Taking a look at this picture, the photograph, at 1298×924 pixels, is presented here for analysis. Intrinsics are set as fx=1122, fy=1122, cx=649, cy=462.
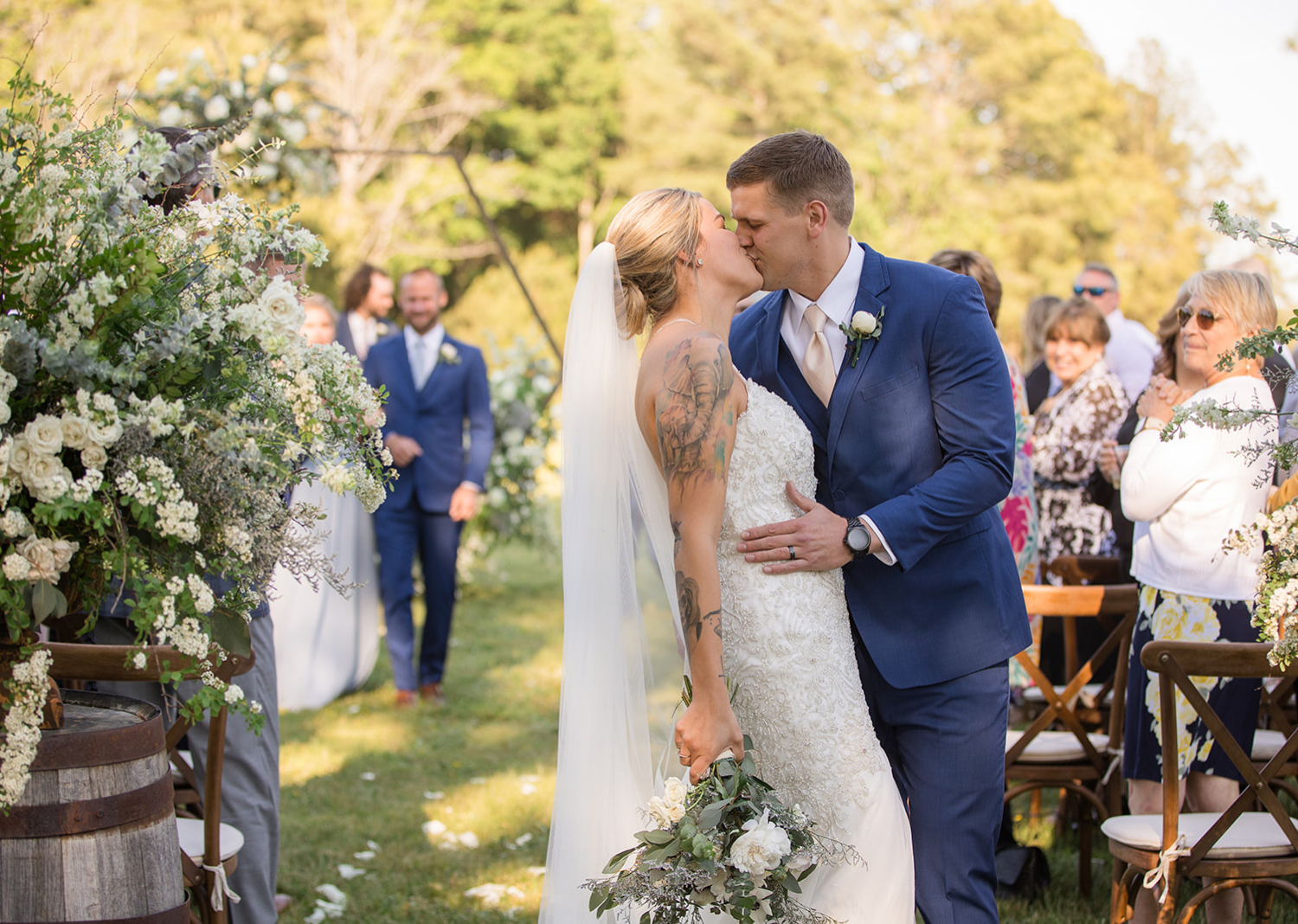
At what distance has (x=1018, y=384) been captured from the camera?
5.07m

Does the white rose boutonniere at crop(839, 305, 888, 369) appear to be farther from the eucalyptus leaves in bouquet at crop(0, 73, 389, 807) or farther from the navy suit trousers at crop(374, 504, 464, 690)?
the navy suit trousers at crop(374, 504, 464, 690)

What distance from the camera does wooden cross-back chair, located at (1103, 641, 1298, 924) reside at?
116 inches

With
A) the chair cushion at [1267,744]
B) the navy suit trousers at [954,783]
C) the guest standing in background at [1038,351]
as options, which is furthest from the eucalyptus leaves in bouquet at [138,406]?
the guest standing in background at [1038,351]

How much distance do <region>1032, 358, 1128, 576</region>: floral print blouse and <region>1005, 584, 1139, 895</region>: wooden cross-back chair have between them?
5.39 feet

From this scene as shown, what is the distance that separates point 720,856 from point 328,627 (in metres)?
5.28

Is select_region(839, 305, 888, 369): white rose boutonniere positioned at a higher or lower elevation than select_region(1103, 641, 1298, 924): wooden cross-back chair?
higher

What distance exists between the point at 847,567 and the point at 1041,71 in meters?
37.2

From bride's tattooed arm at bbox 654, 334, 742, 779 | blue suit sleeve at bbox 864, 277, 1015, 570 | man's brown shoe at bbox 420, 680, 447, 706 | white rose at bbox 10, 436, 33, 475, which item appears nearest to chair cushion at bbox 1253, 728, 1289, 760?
blue suit sleeve at bbox 864, 277, 1015, 570

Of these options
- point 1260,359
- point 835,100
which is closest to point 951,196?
point 835,100

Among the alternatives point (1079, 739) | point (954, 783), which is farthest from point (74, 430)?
point (1079, 739)

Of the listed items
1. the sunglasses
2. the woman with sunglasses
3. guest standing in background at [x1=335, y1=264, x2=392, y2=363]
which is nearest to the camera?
the woman with sunglasses

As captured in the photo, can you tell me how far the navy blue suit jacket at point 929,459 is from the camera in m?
2.84

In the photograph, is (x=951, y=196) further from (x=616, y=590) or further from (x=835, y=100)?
(x=616, y=590)

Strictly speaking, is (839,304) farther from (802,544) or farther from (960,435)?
(802,544)
